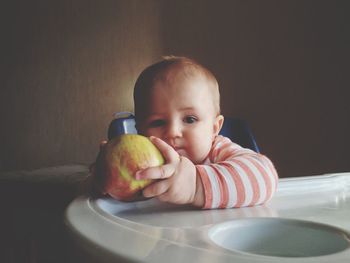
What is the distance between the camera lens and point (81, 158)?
2.50 meters

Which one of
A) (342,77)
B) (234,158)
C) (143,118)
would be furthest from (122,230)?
(342,77)

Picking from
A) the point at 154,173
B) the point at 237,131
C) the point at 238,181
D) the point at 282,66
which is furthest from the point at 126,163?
the point at 282,66

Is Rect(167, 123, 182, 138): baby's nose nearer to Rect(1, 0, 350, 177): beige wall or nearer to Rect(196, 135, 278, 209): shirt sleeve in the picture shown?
Rect(196, 135, 278, 209): shirt sleeve

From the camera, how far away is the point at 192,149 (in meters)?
0.76

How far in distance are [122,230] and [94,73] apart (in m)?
2.22

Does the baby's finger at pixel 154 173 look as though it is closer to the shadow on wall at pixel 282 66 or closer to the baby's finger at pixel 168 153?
the baby's finger at pixel 168 153

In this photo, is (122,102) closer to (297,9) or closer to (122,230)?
(297,9)

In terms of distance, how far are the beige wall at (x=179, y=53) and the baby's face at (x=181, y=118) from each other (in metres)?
1.65

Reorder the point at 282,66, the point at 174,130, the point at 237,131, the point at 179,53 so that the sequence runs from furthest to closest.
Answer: the point at 179,53
the point at 282,66
the point at 237,131
the point at 174,130

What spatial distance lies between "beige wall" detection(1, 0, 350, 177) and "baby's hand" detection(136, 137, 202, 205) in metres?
1.87

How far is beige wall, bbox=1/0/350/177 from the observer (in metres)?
2.32

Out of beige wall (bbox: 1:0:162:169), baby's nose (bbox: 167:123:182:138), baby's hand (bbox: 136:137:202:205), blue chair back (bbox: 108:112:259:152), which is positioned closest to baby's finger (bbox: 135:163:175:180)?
baby's hand (bbox: 136:137:202:205)

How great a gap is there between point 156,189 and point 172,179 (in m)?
0.02

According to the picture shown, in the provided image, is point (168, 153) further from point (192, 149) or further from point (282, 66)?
point (282, 66)
